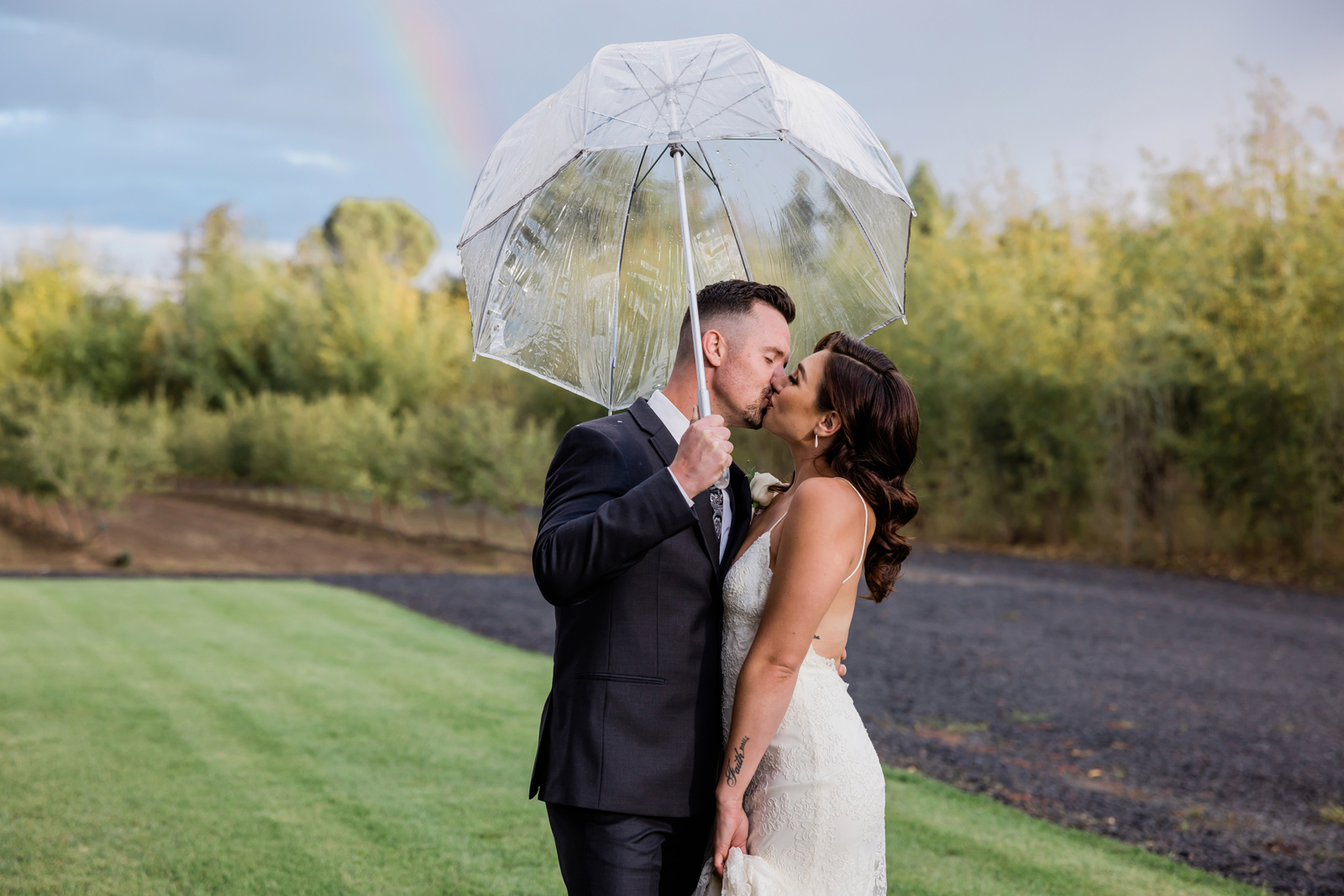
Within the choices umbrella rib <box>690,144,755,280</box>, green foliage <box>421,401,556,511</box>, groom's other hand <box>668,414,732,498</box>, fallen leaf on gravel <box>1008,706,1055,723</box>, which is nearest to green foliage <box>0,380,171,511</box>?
green foliage <box>421,401,556,511</box>

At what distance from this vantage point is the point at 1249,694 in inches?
252

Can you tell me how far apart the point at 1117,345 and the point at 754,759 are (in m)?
12.5

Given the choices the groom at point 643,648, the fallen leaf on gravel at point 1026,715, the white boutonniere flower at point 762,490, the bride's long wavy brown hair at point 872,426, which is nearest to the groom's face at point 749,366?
the groom at point 643,648

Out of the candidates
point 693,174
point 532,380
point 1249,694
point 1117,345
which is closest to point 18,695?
point 693,174

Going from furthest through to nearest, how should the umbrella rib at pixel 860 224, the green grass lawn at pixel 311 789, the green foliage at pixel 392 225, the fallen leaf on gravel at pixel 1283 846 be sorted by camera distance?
the green foliage at pixel 392 225
the fallen leaf on gravel at pixel 1283 846
the green grass lawn at pixel 311 789
the umbrella rib at pixel 860 224

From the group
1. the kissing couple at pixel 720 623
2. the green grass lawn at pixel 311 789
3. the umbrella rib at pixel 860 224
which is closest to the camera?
the kissing couple at pixel 720 623

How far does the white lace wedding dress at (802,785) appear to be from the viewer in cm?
181

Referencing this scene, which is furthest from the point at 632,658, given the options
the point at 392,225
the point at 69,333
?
the point at 392,225

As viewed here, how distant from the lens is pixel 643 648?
5.75 ft

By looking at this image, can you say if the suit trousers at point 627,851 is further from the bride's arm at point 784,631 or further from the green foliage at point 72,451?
the green foliage at point 72,451

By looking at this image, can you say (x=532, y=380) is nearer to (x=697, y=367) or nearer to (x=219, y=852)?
(x=219, y=852)

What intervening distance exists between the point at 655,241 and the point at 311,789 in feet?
10.2

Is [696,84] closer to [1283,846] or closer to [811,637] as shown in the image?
[811,637]

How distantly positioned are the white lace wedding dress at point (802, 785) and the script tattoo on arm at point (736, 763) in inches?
3.3
